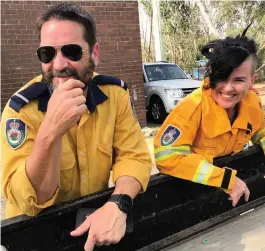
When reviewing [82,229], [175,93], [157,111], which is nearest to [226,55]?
[82,229]

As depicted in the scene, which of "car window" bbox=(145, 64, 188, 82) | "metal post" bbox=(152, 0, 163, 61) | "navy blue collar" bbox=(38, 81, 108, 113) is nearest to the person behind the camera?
"navy blue collar" bbox=(38, 81, 108, 113)

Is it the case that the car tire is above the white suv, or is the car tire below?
below

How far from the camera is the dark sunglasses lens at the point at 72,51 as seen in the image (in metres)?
1.73

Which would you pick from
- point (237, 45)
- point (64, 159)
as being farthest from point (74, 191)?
point (237, 45)

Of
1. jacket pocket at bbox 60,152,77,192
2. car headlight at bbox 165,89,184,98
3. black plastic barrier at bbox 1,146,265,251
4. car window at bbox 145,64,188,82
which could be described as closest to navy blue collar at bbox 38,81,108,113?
jacket pocket at bbox 60,152,77,192

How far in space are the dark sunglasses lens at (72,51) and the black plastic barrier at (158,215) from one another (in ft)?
2.10

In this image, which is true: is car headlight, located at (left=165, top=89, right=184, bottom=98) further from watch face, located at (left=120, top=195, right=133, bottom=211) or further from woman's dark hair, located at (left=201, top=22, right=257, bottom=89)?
watch face, located at (left=120, top=195, right=133, bottom=211)

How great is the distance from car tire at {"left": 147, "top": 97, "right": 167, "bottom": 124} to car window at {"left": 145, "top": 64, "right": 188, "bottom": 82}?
2.21ft

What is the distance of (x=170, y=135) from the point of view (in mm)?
2326

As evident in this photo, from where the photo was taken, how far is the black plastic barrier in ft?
5.74

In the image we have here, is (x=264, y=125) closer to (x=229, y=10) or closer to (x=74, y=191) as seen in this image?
(x=74, y=191)

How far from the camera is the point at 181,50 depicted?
21156mm

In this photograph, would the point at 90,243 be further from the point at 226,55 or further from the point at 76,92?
the point at 226,55

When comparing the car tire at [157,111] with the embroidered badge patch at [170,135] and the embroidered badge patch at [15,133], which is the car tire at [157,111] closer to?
the embroidered badge patch at [170,135]
